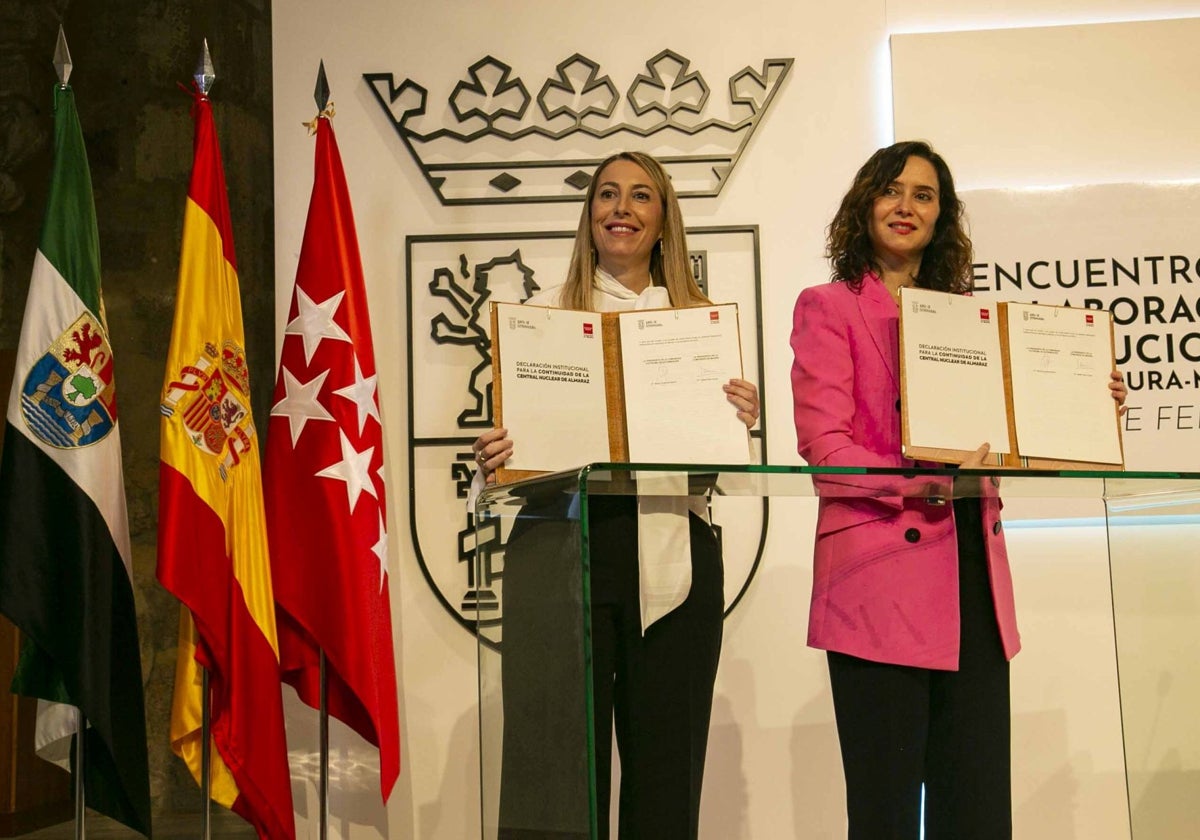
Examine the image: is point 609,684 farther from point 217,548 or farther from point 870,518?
point 217,548

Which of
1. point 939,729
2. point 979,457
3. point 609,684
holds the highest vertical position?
point 979,457

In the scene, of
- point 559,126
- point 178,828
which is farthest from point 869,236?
point 178,828

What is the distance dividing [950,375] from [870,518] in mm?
530

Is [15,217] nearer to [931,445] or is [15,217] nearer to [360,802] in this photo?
[360,802]

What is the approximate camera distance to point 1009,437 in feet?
6.13

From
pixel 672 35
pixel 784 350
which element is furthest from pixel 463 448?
pixel 672 35

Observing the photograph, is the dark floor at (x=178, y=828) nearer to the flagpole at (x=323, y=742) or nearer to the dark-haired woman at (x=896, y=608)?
the flagpole at (x=323, y=742)

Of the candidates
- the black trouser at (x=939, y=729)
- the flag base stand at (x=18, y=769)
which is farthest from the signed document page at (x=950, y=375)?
the flag base stand at (x=18, y=769)

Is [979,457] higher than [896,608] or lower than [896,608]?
higher

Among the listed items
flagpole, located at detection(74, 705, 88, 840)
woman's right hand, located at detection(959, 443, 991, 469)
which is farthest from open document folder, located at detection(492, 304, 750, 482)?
flagpole, located at detection(74, 705, 88, 840)

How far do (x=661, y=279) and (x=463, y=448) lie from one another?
3.30 feet

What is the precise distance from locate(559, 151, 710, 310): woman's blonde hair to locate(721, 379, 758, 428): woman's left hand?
0.38m

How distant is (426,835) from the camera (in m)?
3.23

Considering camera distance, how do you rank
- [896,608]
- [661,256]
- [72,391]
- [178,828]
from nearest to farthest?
[896,608] < [661,256] < [72,391] < [178,828]
